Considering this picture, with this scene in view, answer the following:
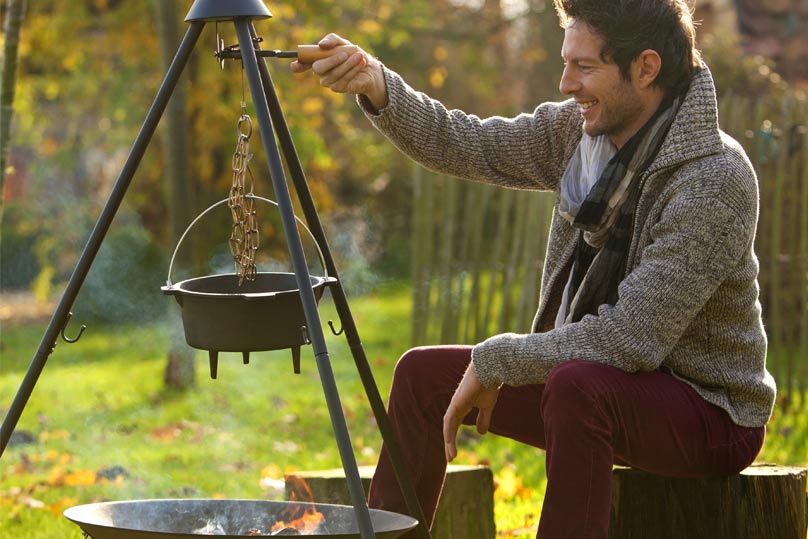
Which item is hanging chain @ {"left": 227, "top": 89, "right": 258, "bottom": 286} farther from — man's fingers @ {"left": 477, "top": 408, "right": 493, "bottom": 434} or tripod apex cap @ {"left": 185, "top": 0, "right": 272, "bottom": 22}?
man's fingers @ {"left": 477, "top": 408, "right": 493, "bottom": 434}

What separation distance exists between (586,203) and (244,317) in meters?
0.87

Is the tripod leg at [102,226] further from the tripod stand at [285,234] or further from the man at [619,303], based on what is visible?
the man at [619,303]

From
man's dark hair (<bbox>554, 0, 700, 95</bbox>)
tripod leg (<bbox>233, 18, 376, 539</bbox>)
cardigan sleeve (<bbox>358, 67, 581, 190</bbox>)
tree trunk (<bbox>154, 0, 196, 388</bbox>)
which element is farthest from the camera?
tree trunk (<bbox>154, 0, 196, 388</bbox>)

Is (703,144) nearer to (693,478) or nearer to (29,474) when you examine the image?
(693,478)

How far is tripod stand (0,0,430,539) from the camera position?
7.70 feet

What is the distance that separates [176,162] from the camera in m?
6.85

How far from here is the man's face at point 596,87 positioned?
9.00 feet

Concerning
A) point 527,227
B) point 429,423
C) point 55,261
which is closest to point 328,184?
point 55,261

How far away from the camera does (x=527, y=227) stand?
250 inches

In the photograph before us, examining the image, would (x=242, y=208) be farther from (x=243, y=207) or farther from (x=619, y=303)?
(x=619, y=303)

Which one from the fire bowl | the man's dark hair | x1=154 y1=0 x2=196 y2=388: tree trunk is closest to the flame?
the fire bowl

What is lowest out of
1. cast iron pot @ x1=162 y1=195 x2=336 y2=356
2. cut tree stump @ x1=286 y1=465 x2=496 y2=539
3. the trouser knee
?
cut tree stump @ x1=286 y1=465 x2=496 y2=539

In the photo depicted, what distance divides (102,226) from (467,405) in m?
0.95

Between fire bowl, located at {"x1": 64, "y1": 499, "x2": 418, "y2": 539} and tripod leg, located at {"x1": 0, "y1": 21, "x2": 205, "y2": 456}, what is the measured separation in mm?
304
